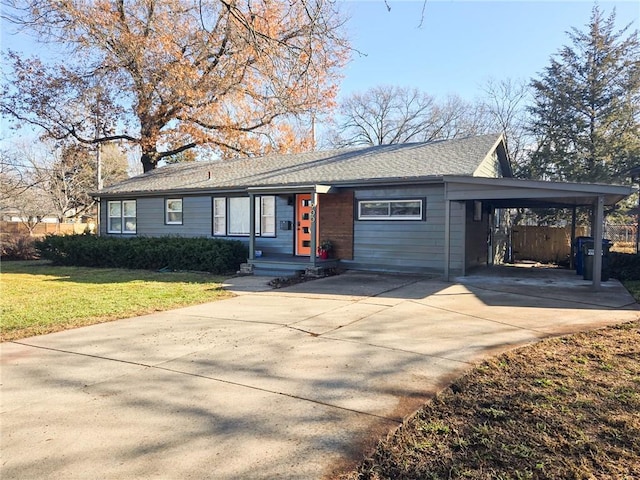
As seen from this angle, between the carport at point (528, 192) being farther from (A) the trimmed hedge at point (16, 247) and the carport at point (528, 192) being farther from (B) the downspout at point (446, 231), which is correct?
(A) the trimmed hedge at point (16, 247)

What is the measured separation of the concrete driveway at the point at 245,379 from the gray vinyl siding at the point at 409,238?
3.37 m

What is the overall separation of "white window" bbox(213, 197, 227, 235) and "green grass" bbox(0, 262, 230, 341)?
8.78 feet

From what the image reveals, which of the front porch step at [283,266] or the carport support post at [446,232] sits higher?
the carport support post at [446,232]

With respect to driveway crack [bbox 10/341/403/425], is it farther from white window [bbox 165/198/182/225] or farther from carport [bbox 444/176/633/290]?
white window [bbox 165/198/182/225]

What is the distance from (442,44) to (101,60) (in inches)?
756

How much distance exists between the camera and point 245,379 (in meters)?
4.24

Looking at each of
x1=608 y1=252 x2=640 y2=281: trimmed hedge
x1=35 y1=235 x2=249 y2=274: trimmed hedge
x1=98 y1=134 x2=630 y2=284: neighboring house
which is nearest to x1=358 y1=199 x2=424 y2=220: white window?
x1=98 y1=134 x2=630 y2=284: neighboring house

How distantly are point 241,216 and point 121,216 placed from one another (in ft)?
21.6

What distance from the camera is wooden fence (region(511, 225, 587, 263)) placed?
17031mm

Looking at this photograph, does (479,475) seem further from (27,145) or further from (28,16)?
(27,145)

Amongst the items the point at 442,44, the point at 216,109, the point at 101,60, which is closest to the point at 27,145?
the point at 101,60

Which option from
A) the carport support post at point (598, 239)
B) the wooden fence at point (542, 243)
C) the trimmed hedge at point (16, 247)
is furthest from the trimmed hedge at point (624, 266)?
the trimmed hedge at point (16, 247)

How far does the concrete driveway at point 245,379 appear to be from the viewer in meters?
2.86

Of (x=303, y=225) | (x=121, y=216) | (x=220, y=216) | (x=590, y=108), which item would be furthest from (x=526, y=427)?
(x=590, y=108)
